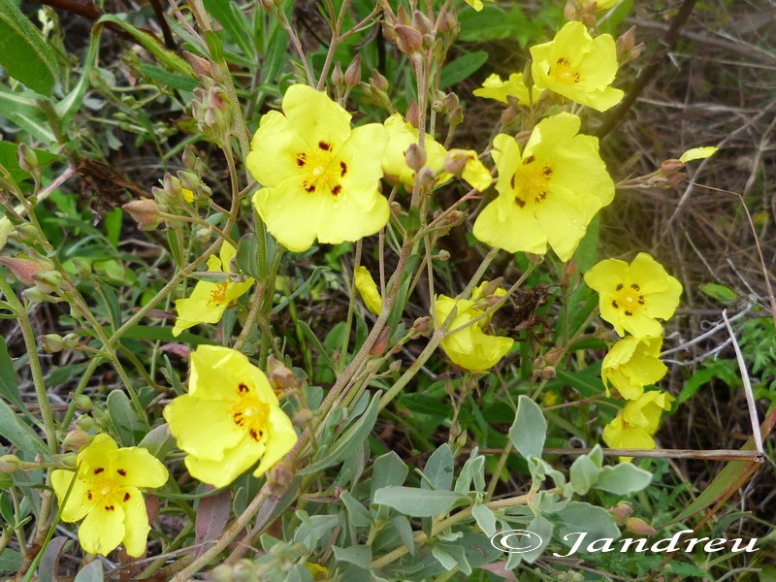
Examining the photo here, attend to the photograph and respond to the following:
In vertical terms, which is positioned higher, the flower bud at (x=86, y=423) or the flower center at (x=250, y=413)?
the flower center at (x=250, y=413)

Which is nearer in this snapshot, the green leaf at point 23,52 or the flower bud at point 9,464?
the flower bud at point 9,464

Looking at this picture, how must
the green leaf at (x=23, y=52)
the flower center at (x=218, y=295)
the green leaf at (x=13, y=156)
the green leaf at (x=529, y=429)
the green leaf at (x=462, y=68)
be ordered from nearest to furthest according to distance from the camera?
the green leaf at (x=529, y=429) < the green leaf at (x=23, y=52) < the flower center at (x=218, y=295) < the green leaf at (x=13, y=156) < the green leaf at (x=462, y=68)

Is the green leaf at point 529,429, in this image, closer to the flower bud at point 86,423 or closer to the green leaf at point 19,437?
the flower bud at point 86,423

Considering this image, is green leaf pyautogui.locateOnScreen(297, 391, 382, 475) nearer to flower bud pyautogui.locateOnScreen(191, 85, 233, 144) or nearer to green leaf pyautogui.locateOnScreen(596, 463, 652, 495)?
green leaf pyautogui.locateOnScreen(596, 463, 652, 495)

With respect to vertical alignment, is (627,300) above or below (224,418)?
below

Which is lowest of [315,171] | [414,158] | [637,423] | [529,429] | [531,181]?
[637,423]

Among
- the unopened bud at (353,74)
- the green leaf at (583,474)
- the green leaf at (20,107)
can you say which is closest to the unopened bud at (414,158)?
the unopened bud at (353,74)

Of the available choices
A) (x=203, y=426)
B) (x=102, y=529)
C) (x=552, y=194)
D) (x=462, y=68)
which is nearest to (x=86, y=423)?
(x=102, y=529)

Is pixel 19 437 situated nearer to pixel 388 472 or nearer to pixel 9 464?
pixel 9 464
